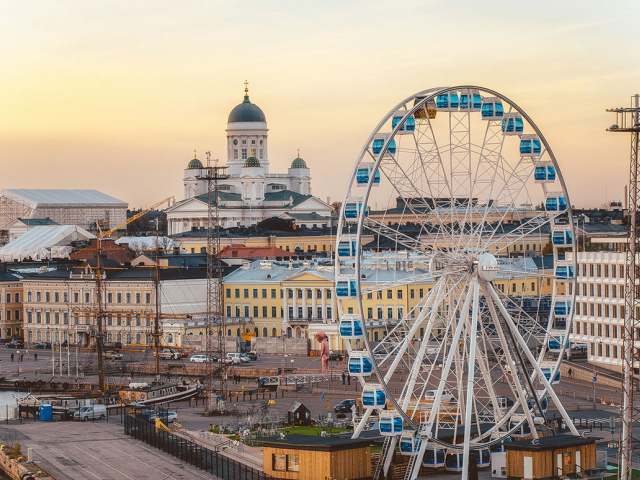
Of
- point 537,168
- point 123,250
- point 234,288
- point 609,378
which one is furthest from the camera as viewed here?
point 123,250

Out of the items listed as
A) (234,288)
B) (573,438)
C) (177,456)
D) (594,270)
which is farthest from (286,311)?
(573,438)

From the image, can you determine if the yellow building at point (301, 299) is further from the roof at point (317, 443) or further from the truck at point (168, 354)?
the roof at point (317, 443)

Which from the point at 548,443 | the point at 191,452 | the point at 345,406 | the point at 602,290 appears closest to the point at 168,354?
the point at 602,290

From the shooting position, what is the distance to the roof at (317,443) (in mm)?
48344

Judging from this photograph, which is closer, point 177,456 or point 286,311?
point 177,456

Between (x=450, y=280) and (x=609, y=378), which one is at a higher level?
(x=450, y=280)

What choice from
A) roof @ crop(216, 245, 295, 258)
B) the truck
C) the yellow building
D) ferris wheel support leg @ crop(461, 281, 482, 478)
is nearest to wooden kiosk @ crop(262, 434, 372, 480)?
ferris wheel support leg @ crop(461, 281, 482, 478)

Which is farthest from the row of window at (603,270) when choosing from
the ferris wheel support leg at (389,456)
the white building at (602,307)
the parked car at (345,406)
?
the ferris wheel support leg at (389,456)

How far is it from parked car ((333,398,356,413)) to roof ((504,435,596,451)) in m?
19.0

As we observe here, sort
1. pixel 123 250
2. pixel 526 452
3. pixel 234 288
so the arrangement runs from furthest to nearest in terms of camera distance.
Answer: pixel 123 250, pixel 234 288, pixel 526 452

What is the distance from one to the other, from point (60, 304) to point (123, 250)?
31559 mm

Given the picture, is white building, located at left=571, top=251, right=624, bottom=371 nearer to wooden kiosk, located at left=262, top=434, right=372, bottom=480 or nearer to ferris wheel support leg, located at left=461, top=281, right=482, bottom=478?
ferris wheel support leg, located at left=461, top=281, right=482, bottom=478

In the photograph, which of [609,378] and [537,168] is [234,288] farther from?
[537,168]

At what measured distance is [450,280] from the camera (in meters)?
50.0
